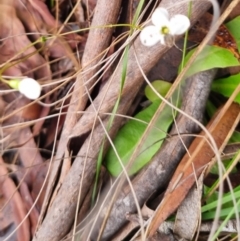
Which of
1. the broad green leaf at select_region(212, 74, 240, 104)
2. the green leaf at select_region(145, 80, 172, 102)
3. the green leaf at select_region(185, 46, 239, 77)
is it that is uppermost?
the green leaf at select_region(185, 46, 239, 77)

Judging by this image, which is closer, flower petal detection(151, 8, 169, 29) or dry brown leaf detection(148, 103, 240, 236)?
flower petal detection(151, 8, 169, 29)

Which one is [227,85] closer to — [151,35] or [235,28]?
[235,28]

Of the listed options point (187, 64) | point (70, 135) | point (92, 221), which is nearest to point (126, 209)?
point (92, 221)

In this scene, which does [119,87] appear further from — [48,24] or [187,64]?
[48,24]

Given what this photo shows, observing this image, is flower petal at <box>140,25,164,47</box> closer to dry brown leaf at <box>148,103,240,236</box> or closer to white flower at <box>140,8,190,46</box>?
white flower at <box>140,8,190,46</box>

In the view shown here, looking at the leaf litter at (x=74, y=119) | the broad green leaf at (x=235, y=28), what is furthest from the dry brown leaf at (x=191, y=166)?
the broad green leaf at (x=235, y=28)

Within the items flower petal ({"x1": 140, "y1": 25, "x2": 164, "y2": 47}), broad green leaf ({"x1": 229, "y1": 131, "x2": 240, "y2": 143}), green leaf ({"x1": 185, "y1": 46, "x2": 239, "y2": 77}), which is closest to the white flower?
flower petal ({"x1": 140, "y1": 25, "x2": 164, "y2": 47})

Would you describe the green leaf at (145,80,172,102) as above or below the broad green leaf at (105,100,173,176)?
above
